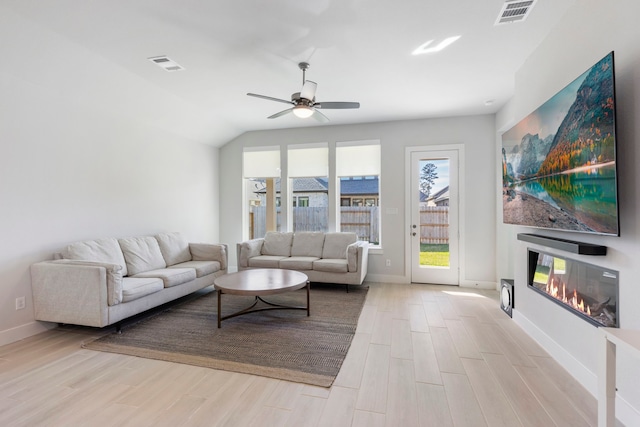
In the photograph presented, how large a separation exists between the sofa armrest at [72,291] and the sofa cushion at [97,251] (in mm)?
185

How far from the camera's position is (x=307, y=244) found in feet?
17.3

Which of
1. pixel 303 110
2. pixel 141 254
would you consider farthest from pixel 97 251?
pixel 303 110

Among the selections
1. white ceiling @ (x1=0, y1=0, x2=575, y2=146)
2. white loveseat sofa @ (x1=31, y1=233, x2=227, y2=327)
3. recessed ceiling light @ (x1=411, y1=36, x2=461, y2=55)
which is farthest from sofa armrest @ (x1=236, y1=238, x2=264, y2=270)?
recessed ceiling light @ (x1=411, y1=36, x2=461, y2=55)

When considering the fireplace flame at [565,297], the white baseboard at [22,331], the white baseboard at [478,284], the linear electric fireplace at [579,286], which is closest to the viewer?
the linear electric fireplace at [579,286]

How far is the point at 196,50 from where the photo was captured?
2.99 m

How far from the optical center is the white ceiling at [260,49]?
2.38 meters

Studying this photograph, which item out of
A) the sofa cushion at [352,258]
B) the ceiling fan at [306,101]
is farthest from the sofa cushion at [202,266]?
the ceiling fan at [306,101]

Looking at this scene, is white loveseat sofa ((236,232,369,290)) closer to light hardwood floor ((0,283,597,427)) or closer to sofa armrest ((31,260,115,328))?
light hardwood floor ((0,283,597,427))

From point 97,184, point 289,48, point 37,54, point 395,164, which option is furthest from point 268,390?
point 395,164

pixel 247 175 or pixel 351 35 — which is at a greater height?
pixel 351 35

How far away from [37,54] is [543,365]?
17.3 feet

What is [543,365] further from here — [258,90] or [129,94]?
[129,94]

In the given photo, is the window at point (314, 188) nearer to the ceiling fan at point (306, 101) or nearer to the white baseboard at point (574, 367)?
the ceiling fan at point (306, 101)

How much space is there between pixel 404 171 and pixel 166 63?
3855 millimetres
